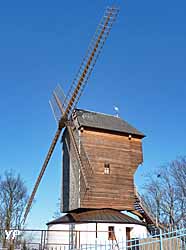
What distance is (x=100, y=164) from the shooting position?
80.7 ft

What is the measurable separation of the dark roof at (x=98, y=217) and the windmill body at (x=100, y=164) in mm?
441

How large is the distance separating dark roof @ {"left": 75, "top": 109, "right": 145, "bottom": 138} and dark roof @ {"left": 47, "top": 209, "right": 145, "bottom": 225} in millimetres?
6531

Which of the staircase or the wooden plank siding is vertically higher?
the wooden plank siding

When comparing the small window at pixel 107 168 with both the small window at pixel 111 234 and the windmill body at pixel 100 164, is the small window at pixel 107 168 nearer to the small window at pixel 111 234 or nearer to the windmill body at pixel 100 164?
the windmill body at pixel 100 164

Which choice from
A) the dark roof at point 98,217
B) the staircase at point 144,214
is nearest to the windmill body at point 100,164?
the dark roof at point 98,217

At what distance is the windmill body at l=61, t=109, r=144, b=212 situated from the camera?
23.5 metres

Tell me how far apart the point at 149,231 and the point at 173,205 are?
10066 millimetres

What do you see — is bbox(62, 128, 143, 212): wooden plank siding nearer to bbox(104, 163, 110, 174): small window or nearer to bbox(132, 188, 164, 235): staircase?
bbox(104, 163, 110, 174): small window

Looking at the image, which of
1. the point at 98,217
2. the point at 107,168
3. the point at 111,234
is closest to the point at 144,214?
the point at 111,234

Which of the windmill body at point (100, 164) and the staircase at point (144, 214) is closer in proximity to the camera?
the windmill body at point (100, 164)

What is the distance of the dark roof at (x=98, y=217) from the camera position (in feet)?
72.7

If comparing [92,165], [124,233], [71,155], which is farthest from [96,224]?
[71,155]

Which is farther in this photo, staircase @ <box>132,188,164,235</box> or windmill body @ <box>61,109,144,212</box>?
staircase @ <box>132,188,164,235</box>

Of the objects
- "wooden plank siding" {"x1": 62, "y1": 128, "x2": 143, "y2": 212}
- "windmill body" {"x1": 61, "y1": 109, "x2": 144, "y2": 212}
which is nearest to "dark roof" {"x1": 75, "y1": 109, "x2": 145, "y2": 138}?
"windmill body" {"x1": 61, "y1": 109, "x2": 144, "y2": 212}
